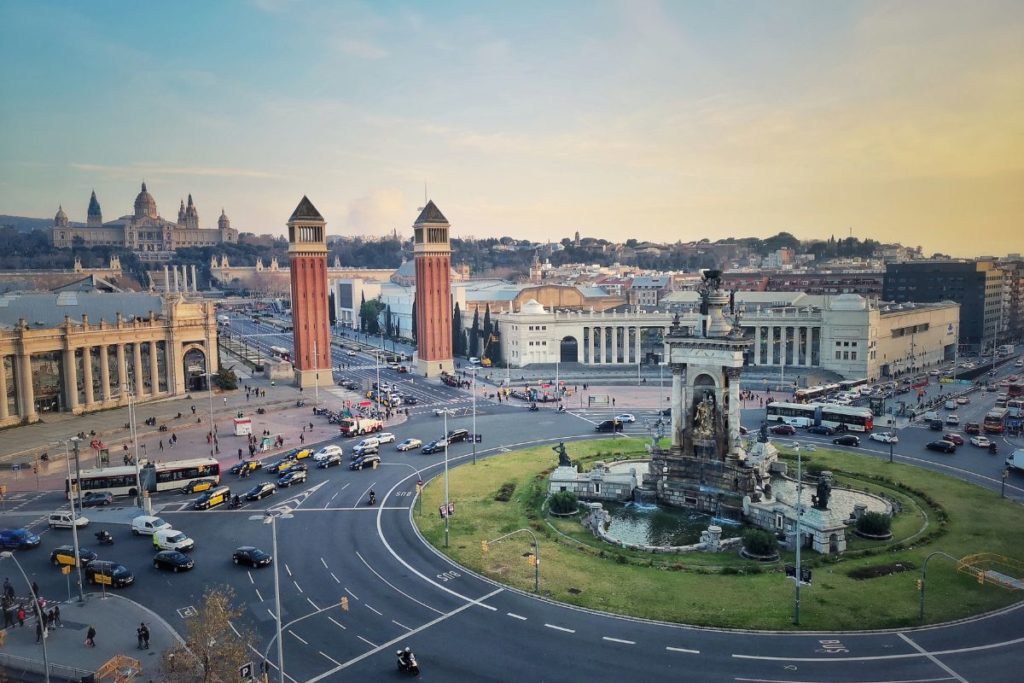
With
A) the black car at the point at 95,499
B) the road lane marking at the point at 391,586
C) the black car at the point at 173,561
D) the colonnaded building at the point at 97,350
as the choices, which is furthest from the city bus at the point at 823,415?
the colonnaded building at the point at 97,350

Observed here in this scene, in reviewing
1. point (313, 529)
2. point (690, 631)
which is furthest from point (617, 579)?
point (313, 529)

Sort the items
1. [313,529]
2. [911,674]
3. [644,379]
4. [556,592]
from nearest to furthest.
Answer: [911,674]
[556,592]
[313,529]
[644,379]

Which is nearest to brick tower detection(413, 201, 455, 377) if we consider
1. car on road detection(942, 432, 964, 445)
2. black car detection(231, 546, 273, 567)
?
car on road detection(942, 432, 964, 445)

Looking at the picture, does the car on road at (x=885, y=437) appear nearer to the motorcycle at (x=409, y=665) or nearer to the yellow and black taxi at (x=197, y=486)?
the motorcycle at (x=409, y=665)

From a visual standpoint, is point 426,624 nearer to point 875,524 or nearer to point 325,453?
point 875,524

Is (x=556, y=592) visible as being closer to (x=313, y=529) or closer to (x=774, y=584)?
(x=774, y=584)

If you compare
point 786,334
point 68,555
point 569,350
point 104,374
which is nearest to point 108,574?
point 68,555
